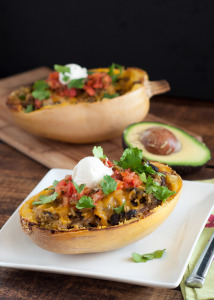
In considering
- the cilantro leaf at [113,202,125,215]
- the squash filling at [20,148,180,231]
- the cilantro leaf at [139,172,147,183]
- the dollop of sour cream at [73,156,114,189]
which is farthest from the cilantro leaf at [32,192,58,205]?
the cilantro leaf at [139,172,147,183]

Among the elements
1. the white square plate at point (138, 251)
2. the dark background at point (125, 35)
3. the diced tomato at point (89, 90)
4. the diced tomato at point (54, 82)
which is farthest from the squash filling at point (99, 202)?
the dark background at point (125, 35)

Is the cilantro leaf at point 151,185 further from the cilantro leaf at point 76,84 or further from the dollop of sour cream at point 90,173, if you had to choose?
the cilantro leaf at point 76,84

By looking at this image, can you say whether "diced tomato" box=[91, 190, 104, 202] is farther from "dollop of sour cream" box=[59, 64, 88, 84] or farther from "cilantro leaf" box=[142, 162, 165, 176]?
"dollop of sour cream" box=[59, 64, 88, 84]

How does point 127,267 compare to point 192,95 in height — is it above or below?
above

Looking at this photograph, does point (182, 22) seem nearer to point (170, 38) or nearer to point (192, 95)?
point (170, 38)

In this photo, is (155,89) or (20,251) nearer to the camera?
(20,251)

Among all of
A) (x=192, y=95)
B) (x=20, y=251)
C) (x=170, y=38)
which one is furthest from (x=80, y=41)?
(x=20, y=251)
